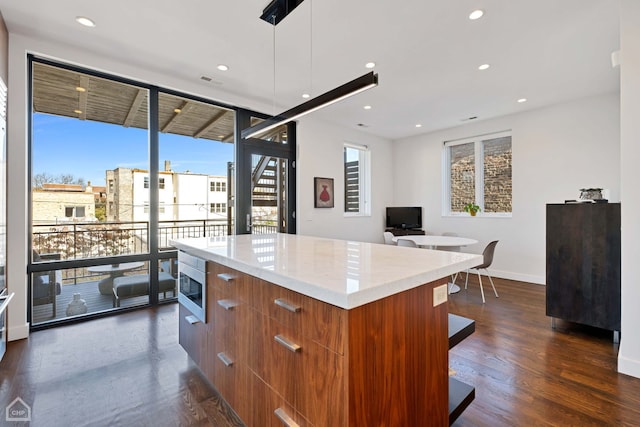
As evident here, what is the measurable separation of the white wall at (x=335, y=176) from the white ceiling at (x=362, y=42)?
1.15 metres

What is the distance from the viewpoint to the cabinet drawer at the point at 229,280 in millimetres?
1588

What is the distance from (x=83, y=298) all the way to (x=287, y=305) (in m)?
3.34

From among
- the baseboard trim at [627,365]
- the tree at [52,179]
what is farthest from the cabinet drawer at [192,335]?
the baseboard trim at [627,365]

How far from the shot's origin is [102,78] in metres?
3.38

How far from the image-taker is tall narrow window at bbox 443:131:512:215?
5301 mm

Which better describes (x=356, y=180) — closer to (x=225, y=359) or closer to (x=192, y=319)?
(x=192, y=319)

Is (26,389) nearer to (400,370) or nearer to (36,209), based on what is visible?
(36,209)

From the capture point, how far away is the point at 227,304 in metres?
1.75

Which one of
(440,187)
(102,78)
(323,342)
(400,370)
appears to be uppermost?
(102,78)

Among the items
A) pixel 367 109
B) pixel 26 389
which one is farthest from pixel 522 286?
pixel 26 389

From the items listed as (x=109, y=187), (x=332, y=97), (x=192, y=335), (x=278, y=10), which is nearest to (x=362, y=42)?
(x=278, y=10)

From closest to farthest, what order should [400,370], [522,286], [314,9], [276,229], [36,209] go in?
1. [400,370]
2. [314,9]
3. [36,209]
4. [522,286]
5. [276,229]

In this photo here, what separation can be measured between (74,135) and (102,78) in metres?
0.71

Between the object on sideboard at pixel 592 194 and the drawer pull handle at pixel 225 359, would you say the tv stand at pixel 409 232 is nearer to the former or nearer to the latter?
the object on sideboard at pixel 592 194
